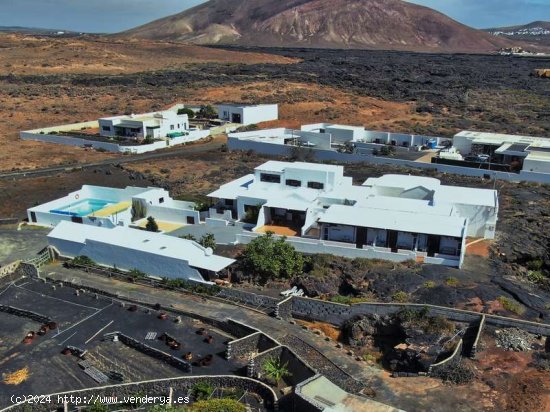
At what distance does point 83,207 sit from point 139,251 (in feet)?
42.8

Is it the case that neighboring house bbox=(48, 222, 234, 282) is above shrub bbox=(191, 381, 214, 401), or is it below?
above

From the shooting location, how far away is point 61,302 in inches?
1111

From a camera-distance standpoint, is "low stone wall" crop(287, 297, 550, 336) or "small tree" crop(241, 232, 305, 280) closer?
"low stone wall" crop(287, 297, 550, 336)

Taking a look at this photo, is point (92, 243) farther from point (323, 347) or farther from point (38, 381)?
point (323, 347)

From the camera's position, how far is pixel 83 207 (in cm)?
4231

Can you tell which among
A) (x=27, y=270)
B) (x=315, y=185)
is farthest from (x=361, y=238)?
(x=27, y=270)

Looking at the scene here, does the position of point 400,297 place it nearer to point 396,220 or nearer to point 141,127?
point 396,220

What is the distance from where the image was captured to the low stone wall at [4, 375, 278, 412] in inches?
800

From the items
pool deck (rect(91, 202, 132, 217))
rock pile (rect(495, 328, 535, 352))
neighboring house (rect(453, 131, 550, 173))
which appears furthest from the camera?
neighboring house (rect(453, 131, 550, 173))

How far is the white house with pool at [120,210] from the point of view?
127 ft

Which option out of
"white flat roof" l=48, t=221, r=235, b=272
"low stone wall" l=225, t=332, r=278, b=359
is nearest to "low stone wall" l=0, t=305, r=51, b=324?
"white flat roof" l=48, t=221, r=235, b=272

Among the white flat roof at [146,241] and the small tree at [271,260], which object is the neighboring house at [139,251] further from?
the small tree at [271,260]

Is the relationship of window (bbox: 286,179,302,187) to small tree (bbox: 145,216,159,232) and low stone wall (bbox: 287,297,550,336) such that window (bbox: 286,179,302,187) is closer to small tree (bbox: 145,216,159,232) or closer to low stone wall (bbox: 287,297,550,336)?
small tree (bbox: 145,216,159,232)

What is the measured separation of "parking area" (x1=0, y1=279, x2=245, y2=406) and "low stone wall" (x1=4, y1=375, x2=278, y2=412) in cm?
83
